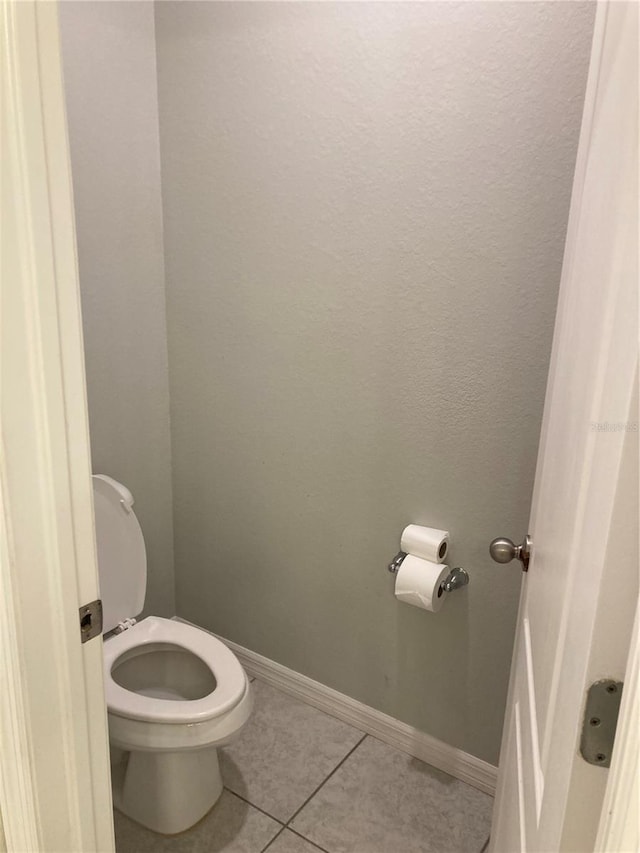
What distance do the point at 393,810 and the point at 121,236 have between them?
5.92 feet

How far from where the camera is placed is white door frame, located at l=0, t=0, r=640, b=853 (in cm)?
72

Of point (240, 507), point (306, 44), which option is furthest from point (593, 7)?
point (240, 507)

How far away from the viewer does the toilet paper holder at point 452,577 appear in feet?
5.61

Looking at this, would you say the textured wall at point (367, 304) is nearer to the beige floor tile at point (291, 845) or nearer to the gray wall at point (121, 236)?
the gray wall at point (121, 236)

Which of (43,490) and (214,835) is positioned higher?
(43,490)

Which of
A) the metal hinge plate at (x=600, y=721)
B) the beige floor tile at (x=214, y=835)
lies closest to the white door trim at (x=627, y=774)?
the metal hinge plate at (x=600, y=721)

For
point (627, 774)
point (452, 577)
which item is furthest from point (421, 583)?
point (627, 774)

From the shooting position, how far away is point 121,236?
1987mm

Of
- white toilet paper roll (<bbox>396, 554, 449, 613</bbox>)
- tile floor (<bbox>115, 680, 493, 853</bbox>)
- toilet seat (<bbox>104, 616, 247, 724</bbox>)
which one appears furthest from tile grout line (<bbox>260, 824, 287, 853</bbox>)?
white toilet paper roll (<bbox>396, 554, 449, 613</bbox>)

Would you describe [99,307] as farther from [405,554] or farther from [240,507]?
[405,554]

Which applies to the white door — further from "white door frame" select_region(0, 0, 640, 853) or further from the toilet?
the toilet

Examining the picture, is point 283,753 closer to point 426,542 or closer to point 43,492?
point 426,542

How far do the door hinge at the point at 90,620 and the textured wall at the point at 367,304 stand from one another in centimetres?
102

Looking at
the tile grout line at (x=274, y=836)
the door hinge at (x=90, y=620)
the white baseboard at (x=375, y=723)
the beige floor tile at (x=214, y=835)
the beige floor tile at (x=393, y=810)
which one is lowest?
the beige floor tile at (x=214, y=835)
